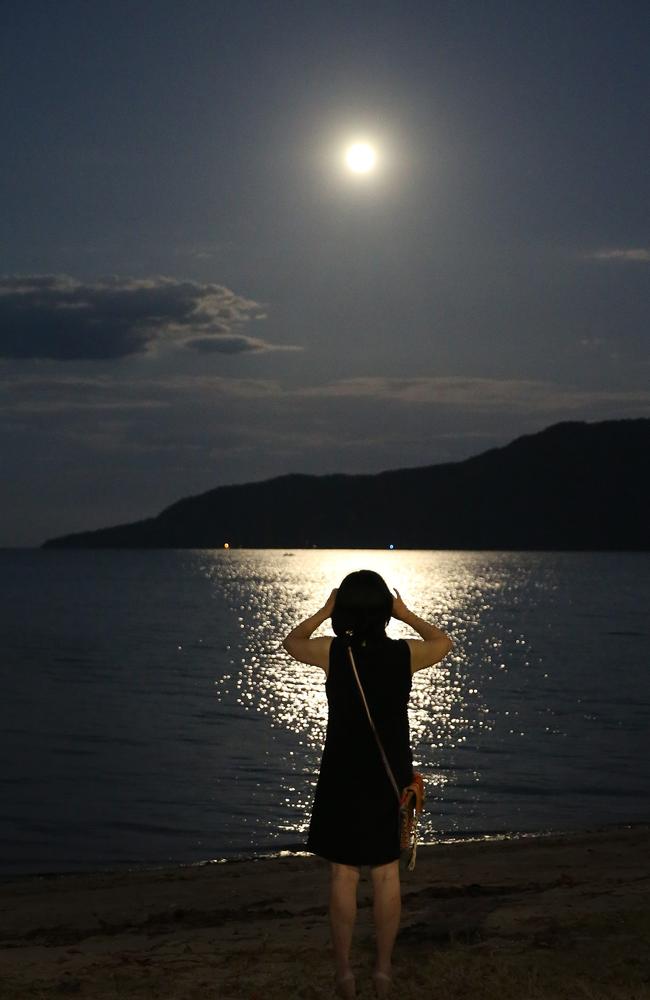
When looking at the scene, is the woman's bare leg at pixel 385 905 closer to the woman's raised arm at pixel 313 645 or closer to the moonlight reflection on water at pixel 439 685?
the woman's raised arm at pixel 313 645

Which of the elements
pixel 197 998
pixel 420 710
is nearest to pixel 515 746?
pixel 420 710

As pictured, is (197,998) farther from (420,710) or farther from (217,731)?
(420,710)

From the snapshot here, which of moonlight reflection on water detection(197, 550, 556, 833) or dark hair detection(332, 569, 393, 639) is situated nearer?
dark hair detection(332, 569, 393, 639)

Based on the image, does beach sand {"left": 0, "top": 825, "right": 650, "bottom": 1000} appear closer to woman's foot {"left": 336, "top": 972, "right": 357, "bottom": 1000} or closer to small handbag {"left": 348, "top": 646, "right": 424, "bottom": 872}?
woman's foot {"left": 336, "top": 972, "right": 357, "bottom": 1000}

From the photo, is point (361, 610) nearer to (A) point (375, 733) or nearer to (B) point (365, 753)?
(A) point (375, 733)

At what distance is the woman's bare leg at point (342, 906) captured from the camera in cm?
602

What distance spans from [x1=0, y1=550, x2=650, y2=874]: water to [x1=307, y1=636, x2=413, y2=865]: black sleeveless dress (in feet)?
34.9

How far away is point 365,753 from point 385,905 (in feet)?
2.88

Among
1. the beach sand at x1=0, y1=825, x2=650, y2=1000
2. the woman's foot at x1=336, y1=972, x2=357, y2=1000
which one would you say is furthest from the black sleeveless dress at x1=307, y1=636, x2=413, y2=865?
the beach sand at x1=0, y1=825, x2=650, y2=1000

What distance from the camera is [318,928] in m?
9.33

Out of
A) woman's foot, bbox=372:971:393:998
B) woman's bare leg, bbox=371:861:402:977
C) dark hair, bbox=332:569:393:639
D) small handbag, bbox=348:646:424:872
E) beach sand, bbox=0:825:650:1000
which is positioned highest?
dark hair, bbox=332:569:393:639

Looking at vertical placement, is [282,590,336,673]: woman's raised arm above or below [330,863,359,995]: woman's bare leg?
above

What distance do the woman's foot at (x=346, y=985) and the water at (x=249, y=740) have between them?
1010 cm

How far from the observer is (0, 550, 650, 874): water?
18.0m
